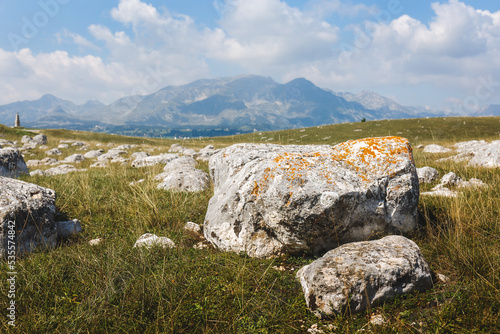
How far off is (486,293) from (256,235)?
3.03 meters

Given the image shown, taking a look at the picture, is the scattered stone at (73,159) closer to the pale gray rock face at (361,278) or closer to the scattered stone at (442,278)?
the pale gray rock face at (361,278)

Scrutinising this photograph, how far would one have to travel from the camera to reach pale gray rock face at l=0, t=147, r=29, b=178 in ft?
34.1

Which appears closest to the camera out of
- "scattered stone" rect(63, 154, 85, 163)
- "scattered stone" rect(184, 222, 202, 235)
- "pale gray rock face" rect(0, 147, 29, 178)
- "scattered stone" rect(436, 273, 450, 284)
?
"scattered stone" rect(436, 273, 450, 284)

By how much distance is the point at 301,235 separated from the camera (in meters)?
4.19

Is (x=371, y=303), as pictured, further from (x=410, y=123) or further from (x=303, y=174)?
(x=410, y=123)

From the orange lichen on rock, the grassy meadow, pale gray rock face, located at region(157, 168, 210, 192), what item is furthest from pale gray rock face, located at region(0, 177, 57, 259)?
the orange lichen on rock

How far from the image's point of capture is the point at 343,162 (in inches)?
191

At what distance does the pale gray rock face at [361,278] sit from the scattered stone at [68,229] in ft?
16.1

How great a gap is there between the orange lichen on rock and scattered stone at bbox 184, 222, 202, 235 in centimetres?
187

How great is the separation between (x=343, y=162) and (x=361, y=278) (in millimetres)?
2349

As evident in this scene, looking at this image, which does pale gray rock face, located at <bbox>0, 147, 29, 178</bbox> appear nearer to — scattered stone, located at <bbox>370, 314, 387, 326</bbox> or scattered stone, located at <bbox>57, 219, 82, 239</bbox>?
scattered stone, located at <bbox>57, 219, 82, 239</bbox>

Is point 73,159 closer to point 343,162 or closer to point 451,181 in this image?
point 343,162

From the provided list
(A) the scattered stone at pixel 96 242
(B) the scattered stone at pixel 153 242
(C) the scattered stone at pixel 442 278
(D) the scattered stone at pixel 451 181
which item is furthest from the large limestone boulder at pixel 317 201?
(D) the scattered stone at pixel 451 181

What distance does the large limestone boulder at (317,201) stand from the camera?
414 centimetres
